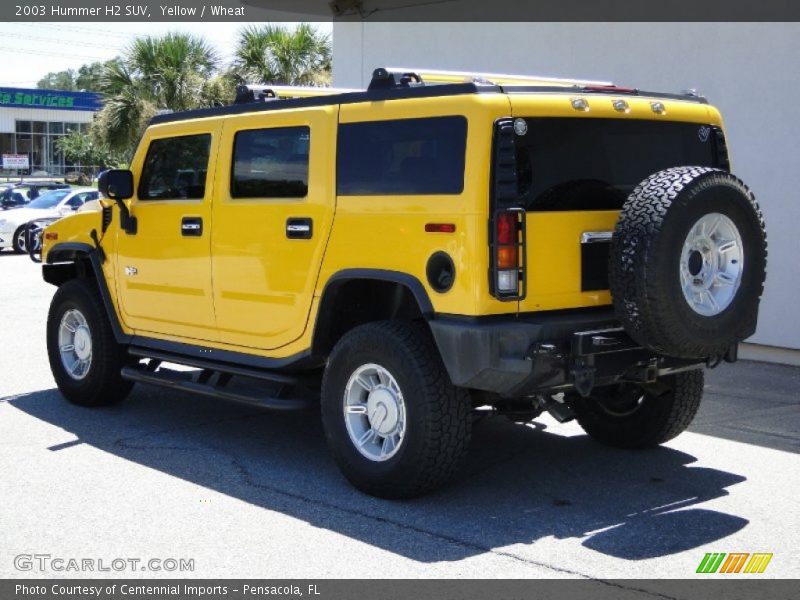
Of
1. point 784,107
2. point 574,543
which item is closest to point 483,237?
point 574,543

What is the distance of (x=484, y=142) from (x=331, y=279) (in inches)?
49.3

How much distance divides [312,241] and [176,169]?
1.64m

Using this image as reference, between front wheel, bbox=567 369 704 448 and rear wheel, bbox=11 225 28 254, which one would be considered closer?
front wheel, bbox=567 369 704 448

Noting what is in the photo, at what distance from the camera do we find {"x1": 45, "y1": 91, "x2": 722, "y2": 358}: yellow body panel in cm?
537

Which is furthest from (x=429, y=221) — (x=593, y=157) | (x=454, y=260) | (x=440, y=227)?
(x=593, y=157)

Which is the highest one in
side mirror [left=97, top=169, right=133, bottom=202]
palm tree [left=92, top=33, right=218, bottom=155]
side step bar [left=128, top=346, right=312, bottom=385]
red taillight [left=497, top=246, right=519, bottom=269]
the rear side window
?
palm tree [left=92, top=33, right=218, bottom=155]

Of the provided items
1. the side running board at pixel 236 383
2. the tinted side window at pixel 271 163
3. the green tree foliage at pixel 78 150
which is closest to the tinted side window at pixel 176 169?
the tinted side window at pixel 271 163

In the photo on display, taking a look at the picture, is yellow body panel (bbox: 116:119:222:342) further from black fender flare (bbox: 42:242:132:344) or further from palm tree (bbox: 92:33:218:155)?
palm tree (bbox: 92:33:218:155)

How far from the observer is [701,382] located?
657 centimetres

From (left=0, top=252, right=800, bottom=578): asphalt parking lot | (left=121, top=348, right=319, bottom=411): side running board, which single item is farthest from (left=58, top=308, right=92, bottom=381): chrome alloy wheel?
(left=121, top=348, right=319, bottom=411): side running board

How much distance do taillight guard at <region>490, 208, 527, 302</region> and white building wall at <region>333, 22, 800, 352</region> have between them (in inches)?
203

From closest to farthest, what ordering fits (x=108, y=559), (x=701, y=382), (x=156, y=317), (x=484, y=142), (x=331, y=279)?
1. (x=108, y=559)
2. (x=484, y=142)
3. (x=331, y=279)
4. (x=701, y=382)
5. (x=156, y=317)

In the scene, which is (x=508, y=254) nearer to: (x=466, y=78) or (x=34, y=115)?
(x=466, y=78)

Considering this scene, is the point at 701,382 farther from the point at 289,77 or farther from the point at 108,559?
the point at 289,77
